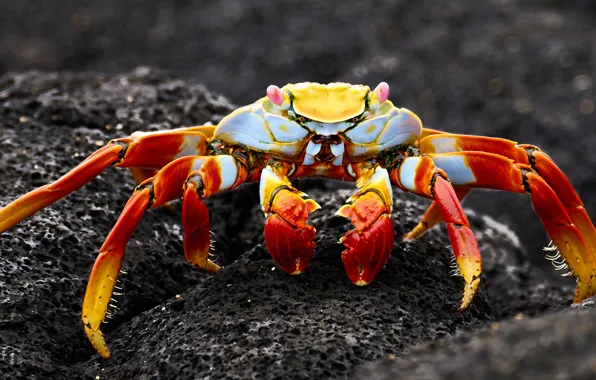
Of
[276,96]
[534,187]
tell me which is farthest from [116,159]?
[534,187]

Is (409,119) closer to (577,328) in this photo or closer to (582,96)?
(577,328)

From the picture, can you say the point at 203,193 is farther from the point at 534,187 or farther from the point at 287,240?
the point at 534,187

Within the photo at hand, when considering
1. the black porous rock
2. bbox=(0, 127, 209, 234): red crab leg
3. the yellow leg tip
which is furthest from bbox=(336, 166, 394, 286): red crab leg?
bbox=(0, 127, 209, 234): red crab leg

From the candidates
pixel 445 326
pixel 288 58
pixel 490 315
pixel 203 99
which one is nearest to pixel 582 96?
pixel 288 58

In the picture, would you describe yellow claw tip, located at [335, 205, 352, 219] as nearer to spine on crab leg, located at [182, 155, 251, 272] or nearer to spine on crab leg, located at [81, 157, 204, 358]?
spine on crab leg, located at [182, 155, 251, 272]

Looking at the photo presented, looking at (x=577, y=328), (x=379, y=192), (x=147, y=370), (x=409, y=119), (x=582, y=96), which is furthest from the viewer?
(x=582, y=96)

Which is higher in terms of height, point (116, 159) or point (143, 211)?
point (116, 159)
